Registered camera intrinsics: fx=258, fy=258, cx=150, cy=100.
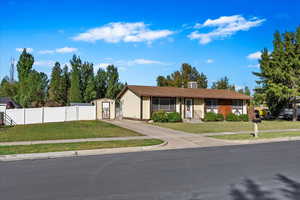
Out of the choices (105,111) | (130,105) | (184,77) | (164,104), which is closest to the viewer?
(164,104)

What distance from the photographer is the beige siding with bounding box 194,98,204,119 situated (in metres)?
29.7

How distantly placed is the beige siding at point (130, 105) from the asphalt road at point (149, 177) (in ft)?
57.8

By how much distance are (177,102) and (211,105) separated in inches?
181

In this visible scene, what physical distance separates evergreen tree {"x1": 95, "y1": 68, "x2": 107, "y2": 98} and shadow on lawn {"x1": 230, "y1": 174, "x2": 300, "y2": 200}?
37444 millimetres

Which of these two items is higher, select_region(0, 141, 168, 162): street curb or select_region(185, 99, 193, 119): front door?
select_region(185, 99, 193, 119): front door

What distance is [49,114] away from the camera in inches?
1049

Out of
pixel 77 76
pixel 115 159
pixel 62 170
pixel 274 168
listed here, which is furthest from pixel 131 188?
pixel 77 76

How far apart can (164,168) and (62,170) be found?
299 centimetres

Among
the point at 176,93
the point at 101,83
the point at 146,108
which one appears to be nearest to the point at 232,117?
the point at 176,93

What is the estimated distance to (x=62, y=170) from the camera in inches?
295

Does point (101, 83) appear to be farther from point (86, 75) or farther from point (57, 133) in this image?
point (57, 133)

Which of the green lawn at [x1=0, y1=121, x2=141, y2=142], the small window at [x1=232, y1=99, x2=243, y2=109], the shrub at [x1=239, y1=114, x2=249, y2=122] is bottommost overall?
the green lawn at [x1=0, y1=121, x2=141, y2=142]

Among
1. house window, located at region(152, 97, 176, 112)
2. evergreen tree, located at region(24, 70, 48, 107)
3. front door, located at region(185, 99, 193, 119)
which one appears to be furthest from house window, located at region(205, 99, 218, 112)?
evergreen tree, located at region(24, 70, 48, 107)

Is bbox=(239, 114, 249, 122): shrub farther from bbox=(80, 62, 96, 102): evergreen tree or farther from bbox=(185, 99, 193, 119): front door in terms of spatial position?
bbox=(80, 62, 96, 102): evergreen tree
